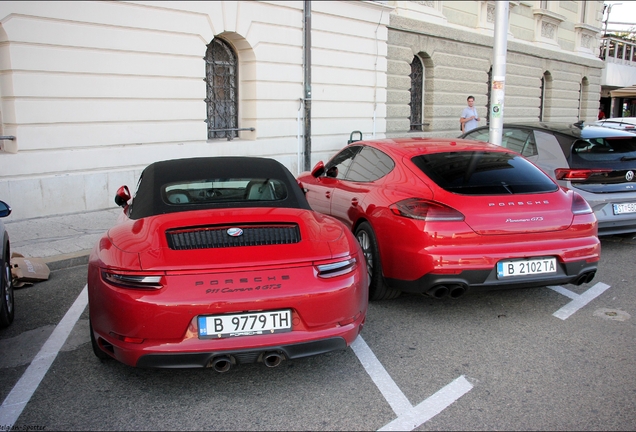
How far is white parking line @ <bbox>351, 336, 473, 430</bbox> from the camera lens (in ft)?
10.4

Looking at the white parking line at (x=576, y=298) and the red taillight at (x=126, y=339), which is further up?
the red taillight at (x=126, y=339)

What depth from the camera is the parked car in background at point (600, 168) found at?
7.10 m

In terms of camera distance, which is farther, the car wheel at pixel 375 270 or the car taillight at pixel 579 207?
the car wheel at pixel 375 270

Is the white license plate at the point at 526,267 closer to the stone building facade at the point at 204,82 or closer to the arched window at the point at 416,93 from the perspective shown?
the stone building facade at the point at 204,82

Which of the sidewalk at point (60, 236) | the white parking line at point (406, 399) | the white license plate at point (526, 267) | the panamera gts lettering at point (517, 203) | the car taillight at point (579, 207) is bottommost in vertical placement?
the sidewalk at point (60, 236)

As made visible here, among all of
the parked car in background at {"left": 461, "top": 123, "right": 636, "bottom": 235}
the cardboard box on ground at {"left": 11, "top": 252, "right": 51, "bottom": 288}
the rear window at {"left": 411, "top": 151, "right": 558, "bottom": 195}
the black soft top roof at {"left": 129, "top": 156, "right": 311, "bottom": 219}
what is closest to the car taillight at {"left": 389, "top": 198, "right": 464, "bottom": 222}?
the rear window at {"left": 411, "top": 151, "right": 558, "bottom": 195}

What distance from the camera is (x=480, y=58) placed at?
68.7ft

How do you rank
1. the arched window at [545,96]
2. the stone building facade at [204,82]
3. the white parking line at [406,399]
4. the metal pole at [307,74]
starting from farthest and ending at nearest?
1. the arched window at [545,96]
2. the metal pole at [307,74]
3. the stone building facade at [204,82]
4. the white parking line at [406,399]

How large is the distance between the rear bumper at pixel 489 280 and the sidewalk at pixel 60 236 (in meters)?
4.21

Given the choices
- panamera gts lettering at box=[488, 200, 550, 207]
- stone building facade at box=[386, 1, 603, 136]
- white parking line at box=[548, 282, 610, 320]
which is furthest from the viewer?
stone building facade at box=[386, 1, 603, 136]

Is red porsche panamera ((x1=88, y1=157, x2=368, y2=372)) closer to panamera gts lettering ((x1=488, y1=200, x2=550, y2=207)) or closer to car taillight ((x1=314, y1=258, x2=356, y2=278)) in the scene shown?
car taillight ((x1=314, y1=258, x2=356, y2=278))

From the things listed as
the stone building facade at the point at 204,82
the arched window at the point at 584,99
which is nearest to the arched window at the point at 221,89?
the stone building facade at the point at 204,82

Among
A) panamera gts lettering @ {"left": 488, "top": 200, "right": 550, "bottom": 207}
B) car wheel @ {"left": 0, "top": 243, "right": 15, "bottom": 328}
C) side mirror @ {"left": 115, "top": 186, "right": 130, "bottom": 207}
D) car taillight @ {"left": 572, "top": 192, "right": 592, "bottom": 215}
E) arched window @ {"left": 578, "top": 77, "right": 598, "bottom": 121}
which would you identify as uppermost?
arched window @ {"left": 578, "top": 77, "right": 598, "bottom": 121}

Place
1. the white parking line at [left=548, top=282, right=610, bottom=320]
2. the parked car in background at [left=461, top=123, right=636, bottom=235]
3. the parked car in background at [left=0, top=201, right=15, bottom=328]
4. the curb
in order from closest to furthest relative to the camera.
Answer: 1. the parked car in background at [left=0, top=201, right=15, bottom=328]
2. the white parking line at [left=548, top=282, right=610, bottom=320]
3. the curb
4. the parked car in background at [left=461, top=123, right=636, bottom=235]
